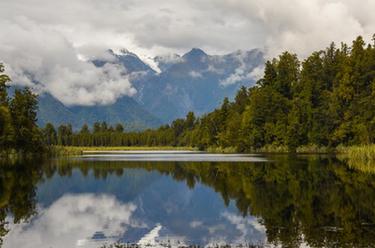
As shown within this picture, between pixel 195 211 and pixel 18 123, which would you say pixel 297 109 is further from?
pixel 195 211

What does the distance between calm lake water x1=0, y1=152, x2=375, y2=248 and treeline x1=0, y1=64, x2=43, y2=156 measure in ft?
162

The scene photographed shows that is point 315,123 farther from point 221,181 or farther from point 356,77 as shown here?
point 221,181

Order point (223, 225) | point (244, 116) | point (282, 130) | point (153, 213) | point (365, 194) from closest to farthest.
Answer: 1. point (223, 225)
2. point (153, 213)
3. point (365, 194)
4. point (282, 130)
5. point (244, 116)

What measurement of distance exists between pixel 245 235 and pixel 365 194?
15.4 m

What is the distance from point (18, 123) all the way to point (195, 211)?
272 feet

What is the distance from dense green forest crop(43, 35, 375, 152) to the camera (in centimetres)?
11717

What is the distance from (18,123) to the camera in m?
110

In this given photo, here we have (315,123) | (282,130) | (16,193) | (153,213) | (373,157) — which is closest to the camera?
(153,213)

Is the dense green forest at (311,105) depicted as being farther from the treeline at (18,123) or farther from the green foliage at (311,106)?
the treeline at (18,123)

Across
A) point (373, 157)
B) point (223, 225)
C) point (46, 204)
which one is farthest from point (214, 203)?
point (373, 157)

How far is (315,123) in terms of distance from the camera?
127 meters

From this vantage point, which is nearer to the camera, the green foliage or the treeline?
the treeline

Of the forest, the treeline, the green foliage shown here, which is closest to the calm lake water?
the treeline

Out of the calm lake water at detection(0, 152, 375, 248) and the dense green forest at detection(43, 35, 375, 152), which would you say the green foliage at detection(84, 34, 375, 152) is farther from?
the calm lake water at detection(0, 152, 375, 248)
